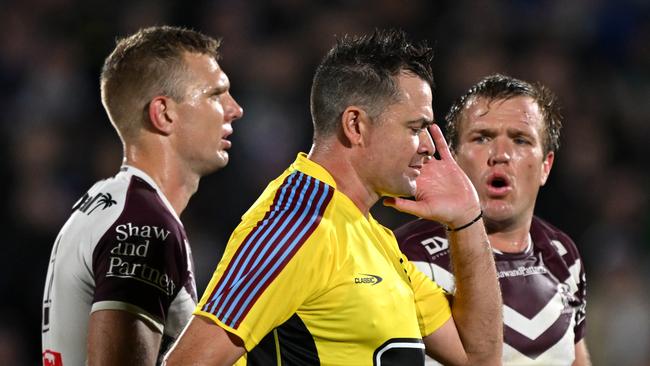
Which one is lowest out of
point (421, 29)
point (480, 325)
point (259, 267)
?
point (480, 325)

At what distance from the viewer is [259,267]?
2688 mm

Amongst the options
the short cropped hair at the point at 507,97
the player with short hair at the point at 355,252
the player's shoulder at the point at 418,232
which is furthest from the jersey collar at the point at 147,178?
the short cropped hair at the point at 507,97

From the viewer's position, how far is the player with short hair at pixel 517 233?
3801 mm

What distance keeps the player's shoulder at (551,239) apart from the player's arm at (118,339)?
5.68 ft

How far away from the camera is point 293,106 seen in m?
8.24

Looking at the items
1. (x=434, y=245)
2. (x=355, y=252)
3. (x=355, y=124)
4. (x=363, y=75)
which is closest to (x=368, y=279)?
(x=355, y=252)

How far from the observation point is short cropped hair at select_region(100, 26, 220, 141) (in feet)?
12.6

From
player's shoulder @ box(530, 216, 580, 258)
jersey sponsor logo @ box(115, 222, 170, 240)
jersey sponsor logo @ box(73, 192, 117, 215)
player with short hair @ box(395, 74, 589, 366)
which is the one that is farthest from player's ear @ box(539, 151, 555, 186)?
jersey sponsor logo @ box(73, 192, 117, 215)

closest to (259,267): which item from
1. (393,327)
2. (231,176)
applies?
(393,327)

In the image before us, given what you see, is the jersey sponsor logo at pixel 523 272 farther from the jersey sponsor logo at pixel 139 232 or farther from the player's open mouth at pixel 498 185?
the jersey sponsor logo at pixel 139 232

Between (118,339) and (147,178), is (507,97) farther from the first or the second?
(118,339)

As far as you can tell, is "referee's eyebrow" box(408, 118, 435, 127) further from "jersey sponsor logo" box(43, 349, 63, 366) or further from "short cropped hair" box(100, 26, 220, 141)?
"jersey sponsor logo" box(43, 349, 63, 366)

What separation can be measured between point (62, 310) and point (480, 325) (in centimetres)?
142

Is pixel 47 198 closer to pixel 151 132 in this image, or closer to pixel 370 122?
pixel 151 132
